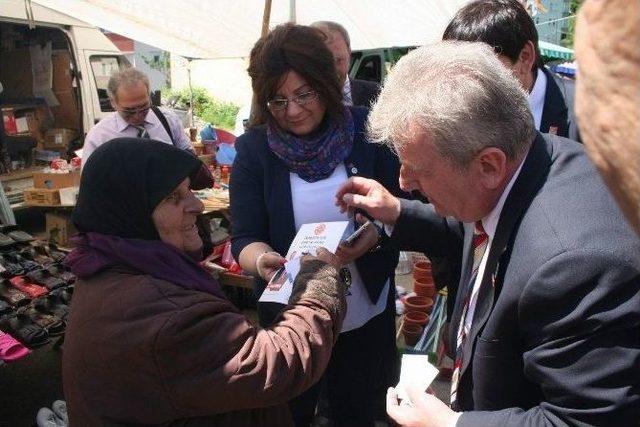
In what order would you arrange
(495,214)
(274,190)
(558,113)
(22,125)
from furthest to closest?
(22,125), (558,113), (274,190), (495,214)

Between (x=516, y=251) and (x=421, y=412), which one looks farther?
(x=421, y=412)

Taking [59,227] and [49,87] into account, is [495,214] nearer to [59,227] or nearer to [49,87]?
[59,227]

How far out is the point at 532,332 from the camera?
3.19ft

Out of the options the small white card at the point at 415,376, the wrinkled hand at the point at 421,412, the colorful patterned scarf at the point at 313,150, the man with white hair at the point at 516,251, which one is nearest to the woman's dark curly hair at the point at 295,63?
the colorful patterned scarf at the point at 313,150

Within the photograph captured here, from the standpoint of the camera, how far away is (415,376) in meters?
1.37

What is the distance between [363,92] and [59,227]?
346 cm

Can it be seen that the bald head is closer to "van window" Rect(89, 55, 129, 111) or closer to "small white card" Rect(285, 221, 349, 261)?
"small white card" Rect(285, 221, 349, 261)

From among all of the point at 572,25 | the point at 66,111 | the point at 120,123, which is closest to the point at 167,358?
the point at 572,25

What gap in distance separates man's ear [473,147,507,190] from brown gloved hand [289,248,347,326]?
62 centimetres

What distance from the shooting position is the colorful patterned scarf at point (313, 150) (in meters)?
1.98

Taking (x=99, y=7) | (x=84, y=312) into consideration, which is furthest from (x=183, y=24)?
(x=84, y=312)

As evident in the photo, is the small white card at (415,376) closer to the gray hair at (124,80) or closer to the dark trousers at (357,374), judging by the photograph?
the dark trousers at (357,374)

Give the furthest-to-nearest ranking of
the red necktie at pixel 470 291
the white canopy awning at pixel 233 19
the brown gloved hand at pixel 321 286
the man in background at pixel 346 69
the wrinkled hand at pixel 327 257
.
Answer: the white canopy awning at pixel 233 19, the man in background at pixel 346 69, the wrinkled hand at pixel 327 257, the brown gloved hand at pixel 321 286, the red necktie at pixel 470 291

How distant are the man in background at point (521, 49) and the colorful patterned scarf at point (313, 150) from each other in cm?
63
